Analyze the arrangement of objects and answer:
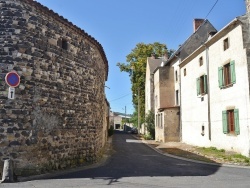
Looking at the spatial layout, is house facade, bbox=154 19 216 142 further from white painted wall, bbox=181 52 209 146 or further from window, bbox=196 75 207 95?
window, bbox=196 75 207 95

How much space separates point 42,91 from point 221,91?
36.8 ft

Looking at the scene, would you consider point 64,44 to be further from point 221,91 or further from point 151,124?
point 151,124

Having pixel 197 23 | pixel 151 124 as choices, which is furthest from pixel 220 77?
pixel 151 124

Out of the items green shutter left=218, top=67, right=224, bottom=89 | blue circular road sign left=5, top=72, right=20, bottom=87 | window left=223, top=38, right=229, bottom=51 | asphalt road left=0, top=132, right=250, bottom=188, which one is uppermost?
window left=223, top=38, right=229, bottom=51

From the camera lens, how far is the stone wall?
7.98m

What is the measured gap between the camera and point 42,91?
8.73 m

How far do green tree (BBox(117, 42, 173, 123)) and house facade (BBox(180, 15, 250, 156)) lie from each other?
1783cm

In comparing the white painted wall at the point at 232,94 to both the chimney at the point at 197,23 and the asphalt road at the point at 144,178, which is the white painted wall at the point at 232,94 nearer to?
the asphalt road at the point at 144,178

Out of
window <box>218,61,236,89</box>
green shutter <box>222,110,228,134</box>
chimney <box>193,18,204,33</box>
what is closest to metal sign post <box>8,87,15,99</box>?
window <box>218,61,236,89</box>

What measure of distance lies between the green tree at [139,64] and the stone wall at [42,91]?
28.7m

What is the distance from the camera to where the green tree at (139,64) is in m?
39.1

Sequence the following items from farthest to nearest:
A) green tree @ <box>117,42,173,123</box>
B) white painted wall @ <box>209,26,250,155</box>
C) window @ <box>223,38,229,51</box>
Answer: green tree @ <box>117,42,173,123</box>
window @ <box>223,38,229,51</box>
white painted wall @ <box>209,26,250,155</box>

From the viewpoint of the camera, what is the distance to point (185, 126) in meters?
22.2

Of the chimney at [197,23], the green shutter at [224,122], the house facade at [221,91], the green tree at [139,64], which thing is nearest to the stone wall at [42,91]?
the house facade at [221,91]
